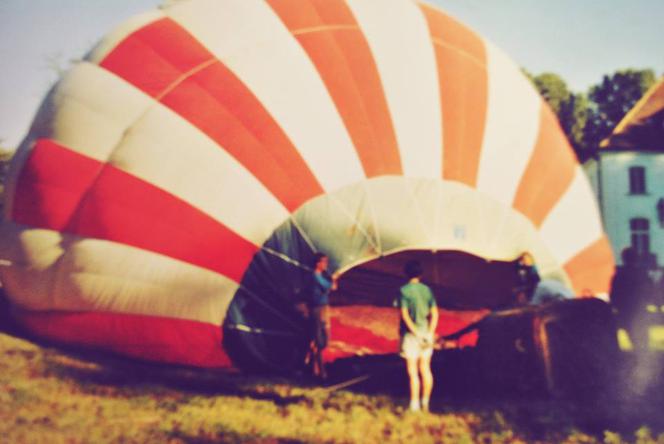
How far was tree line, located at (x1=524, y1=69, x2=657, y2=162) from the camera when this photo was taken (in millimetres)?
16469

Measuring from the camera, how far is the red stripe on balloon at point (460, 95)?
407 cm

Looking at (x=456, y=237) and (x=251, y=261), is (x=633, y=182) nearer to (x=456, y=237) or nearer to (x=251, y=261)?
(x=456, y=237)

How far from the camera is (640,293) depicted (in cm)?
468

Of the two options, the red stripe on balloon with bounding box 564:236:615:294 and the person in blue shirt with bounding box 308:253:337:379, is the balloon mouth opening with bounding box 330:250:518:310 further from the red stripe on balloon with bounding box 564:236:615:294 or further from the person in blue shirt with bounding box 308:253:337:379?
the person in blue shirt with bounding box 308:253:337:379

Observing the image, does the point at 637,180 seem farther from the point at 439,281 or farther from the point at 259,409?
the point at 259,409

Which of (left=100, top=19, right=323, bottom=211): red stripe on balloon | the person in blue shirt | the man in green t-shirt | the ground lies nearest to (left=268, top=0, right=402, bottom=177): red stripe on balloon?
(left=100, top=19, right=323, bottom=211): red stripe on balloon

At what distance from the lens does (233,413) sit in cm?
308

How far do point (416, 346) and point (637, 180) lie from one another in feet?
23.2

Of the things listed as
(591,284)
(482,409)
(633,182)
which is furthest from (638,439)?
(633,182)

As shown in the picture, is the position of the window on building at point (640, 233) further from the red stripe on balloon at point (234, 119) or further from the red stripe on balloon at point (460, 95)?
the red stripe on balloon at point (234, 119)

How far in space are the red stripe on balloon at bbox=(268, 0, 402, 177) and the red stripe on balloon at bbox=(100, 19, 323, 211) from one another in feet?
1.43

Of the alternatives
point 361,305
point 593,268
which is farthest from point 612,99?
point 361,305

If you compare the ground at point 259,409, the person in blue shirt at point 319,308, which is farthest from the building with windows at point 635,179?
the person in blue shirt at point 319,308

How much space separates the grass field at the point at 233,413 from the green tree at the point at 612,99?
1417 cm
